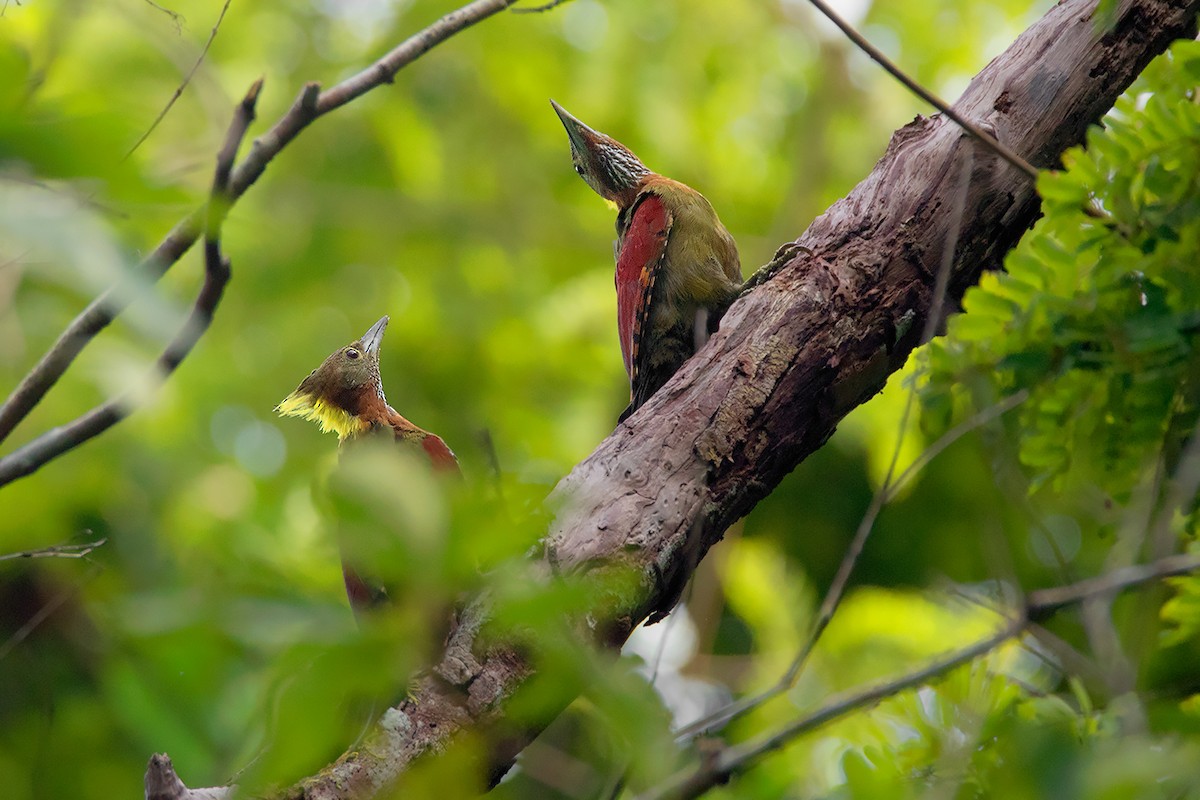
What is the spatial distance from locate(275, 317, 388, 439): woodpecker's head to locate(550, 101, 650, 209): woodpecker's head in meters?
1.29

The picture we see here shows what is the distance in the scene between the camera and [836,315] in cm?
270

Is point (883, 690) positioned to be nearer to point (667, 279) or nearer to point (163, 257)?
point (163, 257)

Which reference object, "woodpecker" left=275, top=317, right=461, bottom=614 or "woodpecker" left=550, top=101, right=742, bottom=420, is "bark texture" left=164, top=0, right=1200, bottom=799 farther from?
"woodpecker" left=275, top=317, right=461, bottom=614

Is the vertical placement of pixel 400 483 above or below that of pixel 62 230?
below

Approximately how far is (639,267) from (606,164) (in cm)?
80

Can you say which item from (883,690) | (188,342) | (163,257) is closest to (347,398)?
(163,257)

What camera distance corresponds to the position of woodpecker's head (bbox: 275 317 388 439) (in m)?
4.12

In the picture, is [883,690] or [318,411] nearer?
[883,690]

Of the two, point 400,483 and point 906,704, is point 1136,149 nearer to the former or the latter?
point 906,704

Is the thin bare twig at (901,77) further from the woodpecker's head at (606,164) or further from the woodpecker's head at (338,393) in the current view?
the woodpecker's head at (338,393)

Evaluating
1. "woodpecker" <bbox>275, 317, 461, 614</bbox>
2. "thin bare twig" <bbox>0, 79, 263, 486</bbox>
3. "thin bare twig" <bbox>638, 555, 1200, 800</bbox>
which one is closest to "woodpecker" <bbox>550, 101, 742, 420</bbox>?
"woodpecker" <bbox>275, 317, 461, 614</bbox>

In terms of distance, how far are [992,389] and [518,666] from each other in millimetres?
1214

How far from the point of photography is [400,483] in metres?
1.09

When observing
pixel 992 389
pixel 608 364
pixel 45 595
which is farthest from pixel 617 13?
pixel 992 389
